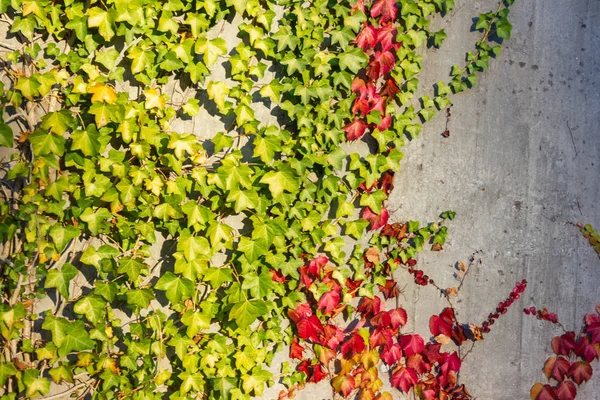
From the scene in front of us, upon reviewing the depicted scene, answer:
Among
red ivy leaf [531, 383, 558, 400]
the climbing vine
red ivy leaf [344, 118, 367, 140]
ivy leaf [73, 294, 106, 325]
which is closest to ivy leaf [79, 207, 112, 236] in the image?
the climbing vine

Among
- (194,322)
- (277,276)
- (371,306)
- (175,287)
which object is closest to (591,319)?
(371,306)

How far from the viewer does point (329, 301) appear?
2.96m

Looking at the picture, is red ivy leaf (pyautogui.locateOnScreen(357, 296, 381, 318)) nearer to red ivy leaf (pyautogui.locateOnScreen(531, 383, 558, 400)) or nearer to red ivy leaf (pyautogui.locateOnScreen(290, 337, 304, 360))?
red ivy leaf (pyautogui.locateOnScreen(290, 337, 304, 360))

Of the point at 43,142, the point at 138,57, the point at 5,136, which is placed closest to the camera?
the point at 5,136

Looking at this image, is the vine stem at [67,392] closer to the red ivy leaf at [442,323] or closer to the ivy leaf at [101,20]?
the ivy leaf at [101,20]

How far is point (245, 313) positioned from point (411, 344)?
3.07 feet

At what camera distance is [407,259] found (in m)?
3.08

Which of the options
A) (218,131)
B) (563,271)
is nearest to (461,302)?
(563,271)

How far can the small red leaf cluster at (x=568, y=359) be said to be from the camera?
3.23m

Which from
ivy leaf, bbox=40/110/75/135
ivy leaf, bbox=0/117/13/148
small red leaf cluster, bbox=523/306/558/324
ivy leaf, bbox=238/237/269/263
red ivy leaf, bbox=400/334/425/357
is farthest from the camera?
small red leaf cluster, bbox=523/306/558/324

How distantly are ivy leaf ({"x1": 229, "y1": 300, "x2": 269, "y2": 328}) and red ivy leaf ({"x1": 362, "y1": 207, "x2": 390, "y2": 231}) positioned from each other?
71cm

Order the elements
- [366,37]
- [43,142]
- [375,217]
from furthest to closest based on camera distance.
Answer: [375,217]
[366,37]
[43,142]

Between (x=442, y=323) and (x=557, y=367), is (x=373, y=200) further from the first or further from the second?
(x=557, y=367)

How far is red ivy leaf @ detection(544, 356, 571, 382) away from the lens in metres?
3.23
